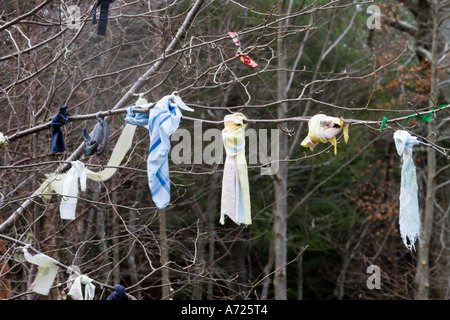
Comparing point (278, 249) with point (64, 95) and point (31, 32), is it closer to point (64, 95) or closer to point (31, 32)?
point (64, 95)

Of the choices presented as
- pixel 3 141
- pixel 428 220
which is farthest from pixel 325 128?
pixel 428 220

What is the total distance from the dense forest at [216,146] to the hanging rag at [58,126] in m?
0.01

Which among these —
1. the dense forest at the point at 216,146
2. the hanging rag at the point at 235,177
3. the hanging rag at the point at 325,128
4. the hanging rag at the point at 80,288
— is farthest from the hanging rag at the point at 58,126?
the hanging rag at the point at 325,128

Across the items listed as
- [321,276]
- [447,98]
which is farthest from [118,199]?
[321,276]

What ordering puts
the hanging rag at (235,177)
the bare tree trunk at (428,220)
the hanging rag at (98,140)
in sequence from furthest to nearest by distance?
the bare tree trunk at (428,220), the hanging rag at (98,140), the hanging rag at (235,177)

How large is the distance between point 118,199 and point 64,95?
8.95 ft

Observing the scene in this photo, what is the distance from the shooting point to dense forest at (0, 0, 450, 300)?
15.1 feet

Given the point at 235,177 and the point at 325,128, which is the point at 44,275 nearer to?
the point at 235,177

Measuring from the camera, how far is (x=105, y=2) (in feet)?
14.1

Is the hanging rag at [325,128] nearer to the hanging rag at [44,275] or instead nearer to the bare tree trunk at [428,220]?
the hanging rag at [44,275]

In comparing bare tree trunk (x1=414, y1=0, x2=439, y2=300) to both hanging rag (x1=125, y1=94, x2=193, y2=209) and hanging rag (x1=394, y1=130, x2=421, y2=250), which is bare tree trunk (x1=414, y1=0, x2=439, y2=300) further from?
hanging rag (x1=125, y1=94, x2=193, y2=209)

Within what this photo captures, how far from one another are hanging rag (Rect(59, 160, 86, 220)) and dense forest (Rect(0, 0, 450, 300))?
0.02 metres

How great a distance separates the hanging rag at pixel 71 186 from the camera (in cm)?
423

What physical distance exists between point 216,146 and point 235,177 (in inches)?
92.8
